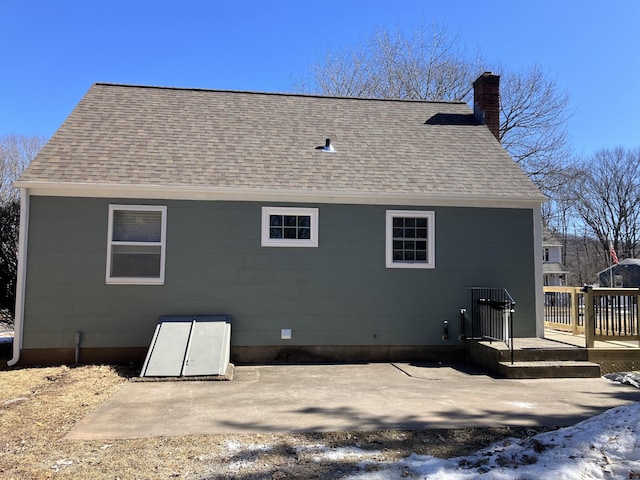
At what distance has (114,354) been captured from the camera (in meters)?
8.04

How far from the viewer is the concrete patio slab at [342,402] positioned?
485cm

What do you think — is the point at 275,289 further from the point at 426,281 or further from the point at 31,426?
the point at 31,426

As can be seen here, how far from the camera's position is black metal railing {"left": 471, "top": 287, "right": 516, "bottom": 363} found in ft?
27.5

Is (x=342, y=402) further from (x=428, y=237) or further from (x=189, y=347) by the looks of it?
(x=428, y=237)

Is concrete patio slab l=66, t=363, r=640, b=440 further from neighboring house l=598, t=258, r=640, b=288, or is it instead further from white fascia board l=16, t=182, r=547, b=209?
neighboring house l=598, t=258, r=640, b=288

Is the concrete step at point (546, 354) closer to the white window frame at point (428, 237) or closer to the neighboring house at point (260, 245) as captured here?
the neighboring house at point (260, 245)

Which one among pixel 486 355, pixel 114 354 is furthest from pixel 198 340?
pixel 486 355

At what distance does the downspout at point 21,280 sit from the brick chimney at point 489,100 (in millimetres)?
10148

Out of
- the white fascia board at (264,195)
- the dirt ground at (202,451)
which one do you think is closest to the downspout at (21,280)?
the white fascia board at (264,195)

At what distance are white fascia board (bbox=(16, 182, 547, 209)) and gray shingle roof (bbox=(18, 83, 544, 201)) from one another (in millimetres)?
78

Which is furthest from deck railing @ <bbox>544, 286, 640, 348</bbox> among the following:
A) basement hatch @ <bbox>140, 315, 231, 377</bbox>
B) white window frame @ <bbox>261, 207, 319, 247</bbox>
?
basement hatch @ <bbox>140, 315, 231, 377</bbox>

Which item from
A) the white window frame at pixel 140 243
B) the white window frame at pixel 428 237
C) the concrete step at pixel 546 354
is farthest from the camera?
the white window frame at pixel 428 237

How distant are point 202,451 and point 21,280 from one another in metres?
5.68

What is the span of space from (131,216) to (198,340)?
261 centimetres
